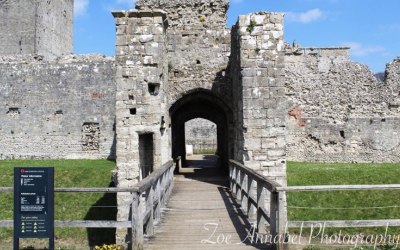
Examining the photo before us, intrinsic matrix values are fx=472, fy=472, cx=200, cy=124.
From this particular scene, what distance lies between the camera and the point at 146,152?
1210 centimetres

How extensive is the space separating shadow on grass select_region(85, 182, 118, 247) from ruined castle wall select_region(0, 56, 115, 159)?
810 cm

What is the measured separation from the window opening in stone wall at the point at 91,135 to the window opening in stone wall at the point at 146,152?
11.7 meters

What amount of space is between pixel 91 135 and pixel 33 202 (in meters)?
16.7

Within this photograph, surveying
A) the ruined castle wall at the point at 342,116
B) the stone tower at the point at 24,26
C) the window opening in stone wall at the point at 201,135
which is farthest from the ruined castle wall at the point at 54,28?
the ruined castle wall at the point at 342,116

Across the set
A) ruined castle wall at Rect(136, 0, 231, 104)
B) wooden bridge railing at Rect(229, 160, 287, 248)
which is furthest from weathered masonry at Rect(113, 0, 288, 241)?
ruined castle wall at Rect(136, 0, 231, 104)

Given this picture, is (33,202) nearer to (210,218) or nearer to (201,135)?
(210,218)

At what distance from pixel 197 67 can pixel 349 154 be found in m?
11.2

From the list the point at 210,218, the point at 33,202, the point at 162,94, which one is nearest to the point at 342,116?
the point at 162,94

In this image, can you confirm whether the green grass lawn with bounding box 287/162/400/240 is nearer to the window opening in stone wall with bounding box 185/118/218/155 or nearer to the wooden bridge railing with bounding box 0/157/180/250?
the wooden bridge railing with bounding box 0/157/180/250

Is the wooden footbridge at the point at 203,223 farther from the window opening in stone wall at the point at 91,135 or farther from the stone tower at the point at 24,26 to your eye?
the stone tower at the point at 24,26

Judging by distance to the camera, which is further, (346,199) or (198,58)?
(346,199)

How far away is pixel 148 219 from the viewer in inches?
304

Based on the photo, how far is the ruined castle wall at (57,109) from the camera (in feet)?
75.9

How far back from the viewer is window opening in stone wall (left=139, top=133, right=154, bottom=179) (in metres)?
12.0
